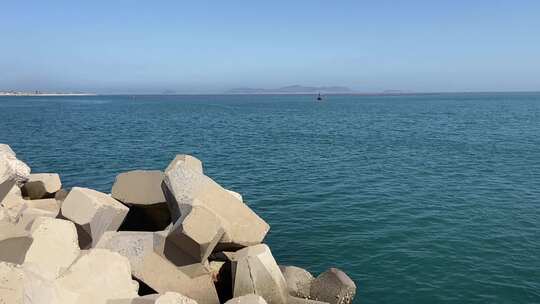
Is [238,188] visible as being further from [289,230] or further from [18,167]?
[18,167]

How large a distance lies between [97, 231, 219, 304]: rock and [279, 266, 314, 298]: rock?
1.94 meters

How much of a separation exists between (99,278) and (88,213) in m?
2.97

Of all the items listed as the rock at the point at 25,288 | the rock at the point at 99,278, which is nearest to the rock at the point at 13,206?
the rock at the point at 99,278

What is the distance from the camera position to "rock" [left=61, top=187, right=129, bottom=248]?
10711mm

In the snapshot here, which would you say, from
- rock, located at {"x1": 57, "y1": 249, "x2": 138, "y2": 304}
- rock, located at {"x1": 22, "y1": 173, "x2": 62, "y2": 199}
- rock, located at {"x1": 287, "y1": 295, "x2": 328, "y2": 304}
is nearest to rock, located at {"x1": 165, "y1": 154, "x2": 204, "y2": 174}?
rock, located at {"x1": 57, "y1": 249, "x2": 138, "y2": 304}

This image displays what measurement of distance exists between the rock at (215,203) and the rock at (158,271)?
0.95m

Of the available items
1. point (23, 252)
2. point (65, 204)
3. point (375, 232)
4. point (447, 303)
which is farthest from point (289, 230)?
point (23, 252)

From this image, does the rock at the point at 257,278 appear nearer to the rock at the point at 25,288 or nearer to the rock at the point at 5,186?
the rock at the point at 25,288

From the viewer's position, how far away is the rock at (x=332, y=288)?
11.1 meters

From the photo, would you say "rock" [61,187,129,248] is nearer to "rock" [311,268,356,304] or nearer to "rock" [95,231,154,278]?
"rock" [95,231,154,278]

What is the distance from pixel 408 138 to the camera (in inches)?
1768

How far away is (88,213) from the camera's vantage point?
10.8 meters

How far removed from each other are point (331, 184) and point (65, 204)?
51.6ft

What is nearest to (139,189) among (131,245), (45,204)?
(131,245)
